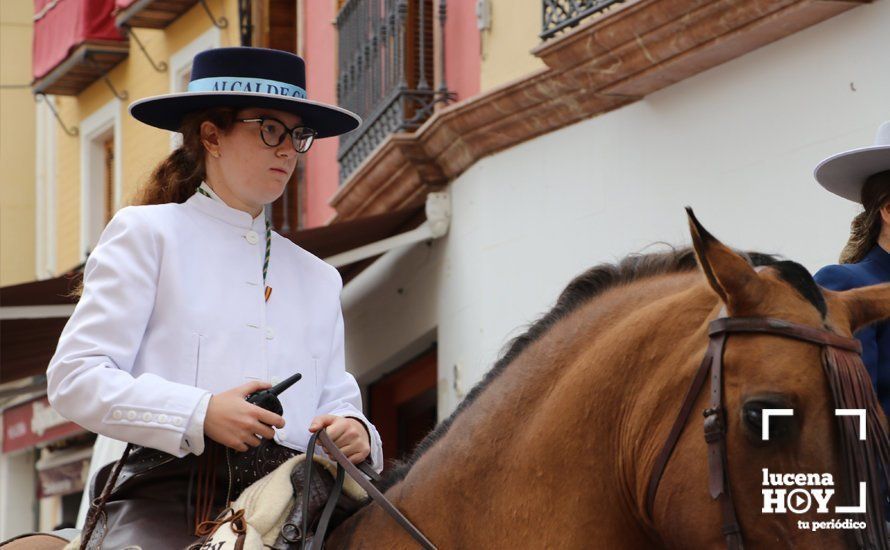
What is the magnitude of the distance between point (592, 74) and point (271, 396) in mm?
5191

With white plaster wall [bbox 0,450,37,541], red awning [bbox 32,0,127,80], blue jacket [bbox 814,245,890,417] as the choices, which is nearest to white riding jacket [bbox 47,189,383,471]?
blue jacket [bbox 814,245,890,417]

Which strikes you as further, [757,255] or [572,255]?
[572,255]

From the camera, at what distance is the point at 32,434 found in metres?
20.0

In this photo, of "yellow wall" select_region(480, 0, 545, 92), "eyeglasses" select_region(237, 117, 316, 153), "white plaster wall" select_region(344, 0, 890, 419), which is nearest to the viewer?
"eyeglasses" select_region(237, 117, 316, 153)

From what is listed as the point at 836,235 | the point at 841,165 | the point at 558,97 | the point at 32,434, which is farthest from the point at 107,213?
the point at 841,165

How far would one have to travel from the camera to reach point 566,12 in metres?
8.55

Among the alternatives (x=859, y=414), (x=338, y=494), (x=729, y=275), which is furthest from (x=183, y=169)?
(x=859, y=414)

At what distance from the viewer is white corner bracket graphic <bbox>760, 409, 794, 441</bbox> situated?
8.91 feet

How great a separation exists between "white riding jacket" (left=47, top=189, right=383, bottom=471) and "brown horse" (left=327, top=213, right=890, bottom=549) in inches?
15.8

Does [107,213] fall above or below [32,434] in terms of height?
above

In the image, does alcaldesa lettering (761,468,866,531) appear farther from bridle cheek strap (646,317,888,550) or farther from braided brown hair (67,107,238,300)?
braided brown hair (67,107,238,300)

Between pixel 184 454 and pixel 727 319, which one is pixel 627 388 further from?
pixel 184 454

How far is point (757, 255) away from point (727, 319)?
237 millimetres

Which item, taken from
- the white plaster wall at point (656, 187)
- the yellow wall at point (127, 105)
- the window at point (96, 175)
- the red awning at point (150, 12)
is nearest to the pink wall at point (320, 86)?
the yellow wall at point (127, 105)
